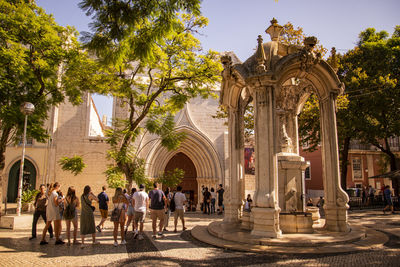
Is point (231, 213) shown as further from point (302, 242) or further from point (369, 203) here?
point (369, 203)

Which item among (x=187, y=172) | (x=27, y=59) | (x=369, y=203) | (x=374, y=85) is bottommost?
(x=369, y=203)

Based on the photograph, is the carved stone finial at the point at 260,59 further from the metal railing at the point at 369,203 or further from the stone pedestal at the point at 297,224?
the metal railing at the point at 369,203

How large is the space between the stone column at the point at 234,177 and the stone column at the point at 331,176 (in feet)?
8.42

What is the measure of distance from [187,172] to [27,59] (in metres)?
13.3

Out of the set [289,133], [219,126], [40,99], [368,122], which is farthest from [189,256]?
[368,122]


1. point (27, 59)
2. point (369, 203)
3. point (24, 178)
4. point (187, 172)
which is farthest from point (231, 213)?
point (24, 178)

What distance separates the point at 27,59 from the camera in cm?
1094

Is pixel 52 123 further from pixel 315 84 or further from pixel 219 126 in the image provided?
pixel 315 84

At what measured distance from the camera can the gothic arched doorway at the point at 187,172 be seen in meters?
21.5

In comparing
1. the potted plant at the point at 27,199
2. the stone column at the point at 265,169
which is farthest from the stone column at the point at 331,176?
the potted plant at the point at 27,199

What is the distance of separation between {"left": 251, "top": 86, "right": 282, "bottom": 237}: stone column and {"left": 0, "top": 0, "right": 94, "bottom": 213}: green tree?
7731mm

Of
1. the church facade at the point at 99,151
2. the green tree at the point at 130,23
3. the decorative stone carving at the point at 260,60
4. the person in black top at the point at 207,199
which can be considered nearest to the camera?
the green tree at the point at 130,23

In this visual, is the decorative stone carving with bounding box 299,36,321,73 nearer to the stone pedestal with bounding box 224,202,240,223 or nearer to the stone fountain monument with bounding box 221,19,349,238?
the stone fountain monument with bounding box 221,19,349,238

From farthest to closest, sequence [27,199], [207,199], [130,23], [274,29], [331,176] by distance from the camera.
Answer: [207,199]
[27,199]
[274,29]
[331,176]
[130,23]
